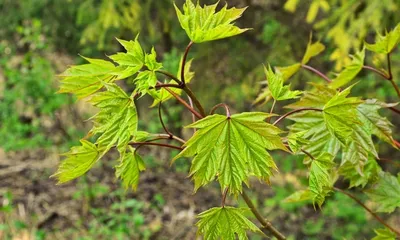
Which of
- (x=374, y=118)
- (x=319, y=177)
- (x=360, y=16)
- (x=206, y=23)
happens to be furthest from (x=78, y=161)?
(x=360, y=16)

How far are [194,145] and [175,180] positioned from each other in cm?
488

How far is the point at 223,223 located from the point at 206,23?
44 cm

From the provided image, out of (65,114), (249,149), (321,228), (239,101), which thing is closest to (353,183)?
(249,149)

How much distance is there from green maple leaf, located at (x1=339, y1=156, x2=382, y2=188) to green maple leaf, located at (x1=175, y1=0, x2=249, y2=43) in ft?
1.93

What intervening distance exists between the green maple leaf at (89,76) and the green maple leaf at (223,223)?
369 mm

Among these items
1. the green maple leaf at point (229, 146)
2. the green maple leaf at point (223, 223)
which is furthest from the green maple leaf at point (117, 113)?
the green maple leaf at point (223, 223)

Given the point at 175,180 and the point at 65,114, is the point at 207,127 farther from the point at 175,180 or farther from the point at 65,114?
the point at 65,114

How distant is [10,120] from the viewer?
5328 millimetres

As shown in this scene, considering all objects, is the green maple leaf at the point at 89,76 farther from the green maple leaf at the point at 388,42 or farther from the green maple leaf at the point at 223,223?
the green maple leaf at the point at 388,42

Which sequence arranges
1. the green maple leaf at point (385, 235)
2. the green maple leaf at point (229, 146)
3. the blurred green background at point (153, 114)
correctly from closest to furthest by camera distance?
the green maple leaf at point (229, 146)
the green maple leaf at point (385, 235)
the blurred green background at point (153, 114)

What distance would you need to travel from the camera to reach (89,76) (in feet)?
3.72

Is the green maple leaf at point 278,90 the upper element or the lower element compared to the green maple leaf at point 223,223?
upper

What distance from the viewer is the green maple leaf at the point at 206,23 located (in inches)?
42.8

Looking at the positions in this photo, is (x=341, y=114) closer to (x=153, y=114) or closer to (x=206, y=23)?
(x=206, y=23)
